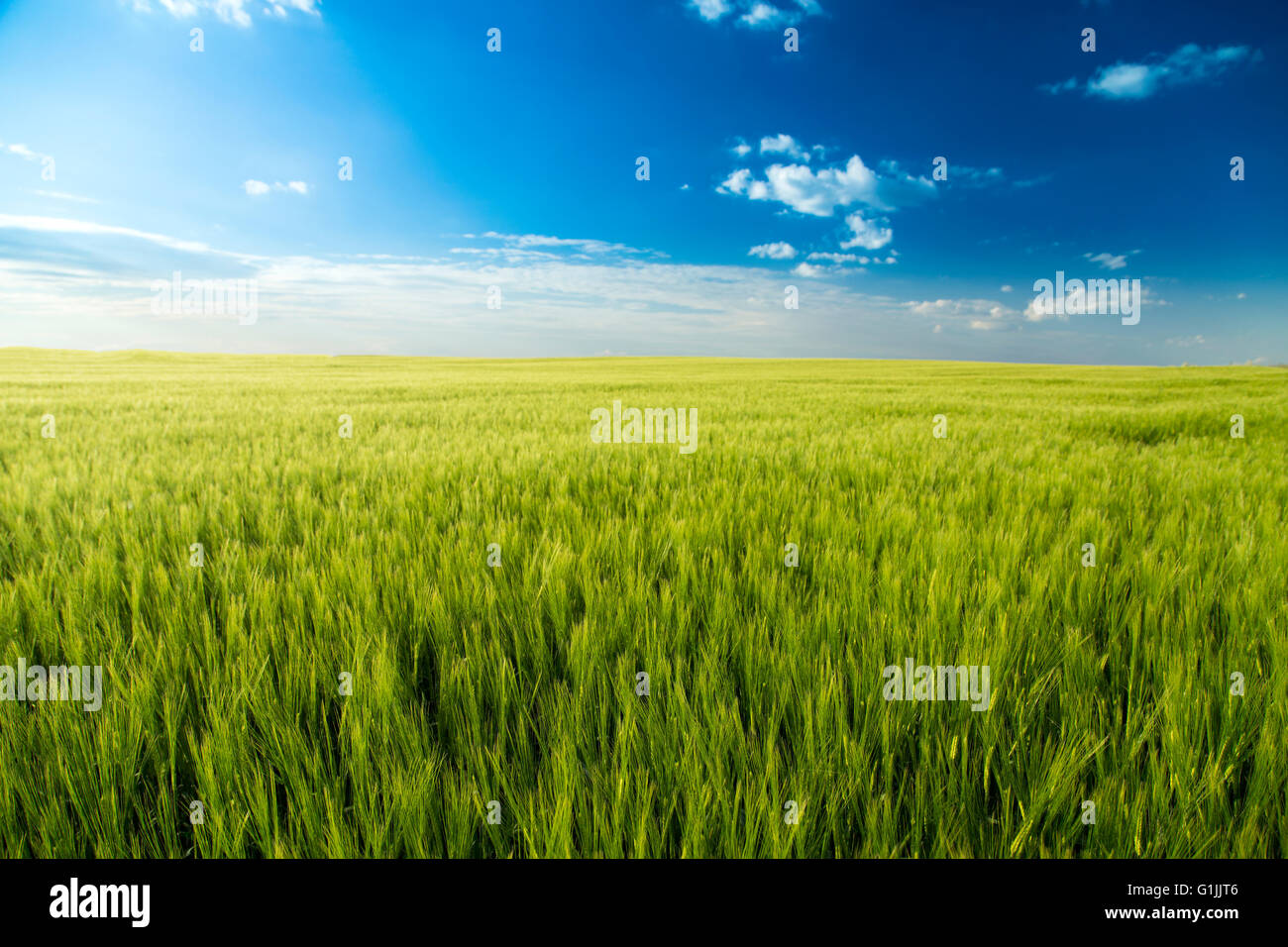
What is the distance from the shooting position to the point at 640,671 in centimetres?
127

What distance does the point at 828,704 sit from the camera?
108 cm

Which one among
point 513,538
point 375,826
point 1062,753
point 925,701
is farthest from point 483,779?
point 513,538

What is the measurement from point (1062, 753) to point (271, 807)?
1.38m

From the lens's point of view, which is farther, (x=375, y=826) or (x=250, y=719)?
(x=250, y=719)

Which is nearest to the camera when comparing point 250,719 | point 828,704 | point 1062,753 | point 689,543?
point 1062,753

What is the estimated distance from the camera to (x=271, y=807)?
0.90 m

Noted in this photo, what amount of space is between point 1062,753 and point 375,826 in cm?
118

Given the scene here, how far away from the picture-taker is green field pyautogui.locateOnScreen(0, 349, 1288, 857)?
884mm

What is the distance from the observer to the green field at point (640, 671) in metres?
0.88

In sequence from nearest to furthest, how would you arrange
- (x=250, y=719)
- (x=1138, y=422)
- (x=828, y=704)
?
(x=828, y=704) < (x=250, y=719) < (x=1138, y=422)
